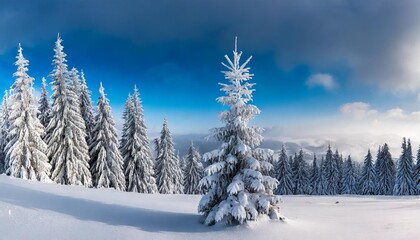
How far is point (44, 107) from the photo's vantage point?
3959 cm

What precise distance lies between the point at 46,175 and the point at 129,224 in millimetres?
22373

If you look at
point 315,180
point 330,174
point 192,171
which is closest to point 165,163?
point 192,171

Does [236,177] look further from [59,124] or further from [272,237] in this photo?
[59,124]

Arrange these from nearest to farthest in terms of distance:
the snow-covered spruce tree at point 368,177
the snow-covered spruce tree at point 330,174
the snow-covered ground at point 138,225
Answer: the snow-covered ground at point 138,225 < the snow-covered spruce tree at point 368,177 < the snow-covered spruce tree at point 330,174

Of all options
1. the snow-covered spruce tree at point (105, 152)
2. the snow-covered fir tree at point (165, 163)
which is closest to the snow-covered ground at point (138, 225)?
the snow-covered spruce tree at point (105, 152)

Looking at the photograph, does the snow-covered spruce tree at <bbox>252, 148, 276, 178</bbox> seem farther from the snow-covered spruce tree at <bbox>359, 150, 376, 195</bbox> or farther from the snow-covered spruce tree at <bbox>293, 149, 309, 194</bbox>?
the snow-covered spruce tree at <bbox>359, 150, 376, 195</bbox>

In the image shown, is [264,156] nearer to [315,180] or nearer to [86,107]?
[86,107]

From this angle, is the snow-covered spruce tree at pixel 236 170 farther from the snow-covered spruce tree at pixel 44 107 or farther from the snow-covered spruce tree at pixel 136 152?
the snow-covered spruce tree at pixel 44 107

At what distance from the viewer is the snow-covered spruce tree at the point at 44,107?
3858cm

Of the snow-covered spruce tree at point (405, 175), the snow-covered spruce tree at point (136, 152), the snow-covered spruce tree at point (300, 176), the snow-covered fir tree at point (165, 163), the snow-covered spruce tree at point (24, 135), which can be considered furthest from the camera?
the snow-covered spruce tree at point (300, 176)

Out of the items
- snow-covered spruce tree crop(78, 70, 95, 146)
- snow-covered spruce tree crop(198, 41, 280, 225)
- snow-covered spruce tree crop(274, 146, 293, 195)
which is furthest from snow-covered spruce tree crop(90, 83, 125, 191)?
snow-covered spruce tree crop(274, 146, 293, 195)

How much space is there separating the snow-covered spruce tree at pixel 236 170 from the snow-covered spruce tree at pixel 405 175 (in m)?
56.6

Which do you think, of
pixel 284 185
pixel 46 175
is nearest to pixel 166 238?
pixel 46 175

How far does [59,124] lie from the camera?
1336 inches
